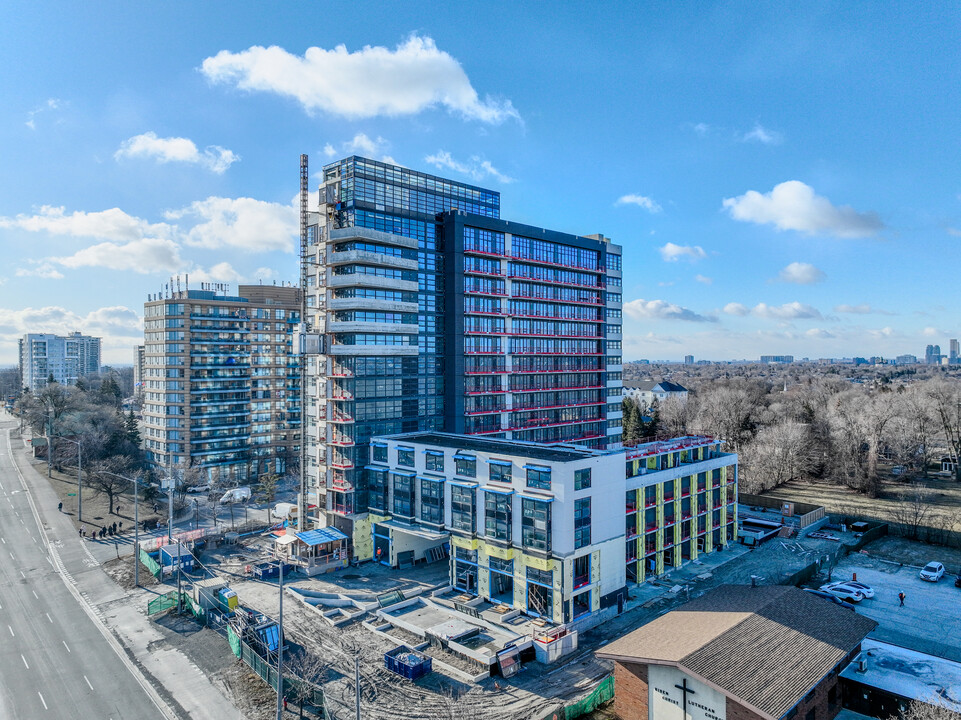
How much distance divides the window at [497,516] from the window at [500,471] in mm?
1296

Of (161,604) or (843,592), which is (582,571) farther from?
(161,604)

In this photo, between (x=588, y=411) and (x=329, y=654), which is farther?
(x=588, y=411)

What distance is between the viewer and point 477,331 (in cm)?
7300

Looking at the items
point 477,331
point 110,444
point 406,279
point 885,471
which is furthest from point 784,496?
point 110,444

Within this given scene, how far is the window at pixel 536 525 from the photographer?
155ft

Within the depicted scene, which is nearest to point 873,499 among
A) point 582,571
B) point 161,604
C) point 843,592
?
point 843,592

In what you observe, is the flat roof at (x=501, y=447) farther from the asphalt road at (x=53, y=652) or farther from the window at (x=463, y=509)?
the asphalt road at (x=53, y=652)

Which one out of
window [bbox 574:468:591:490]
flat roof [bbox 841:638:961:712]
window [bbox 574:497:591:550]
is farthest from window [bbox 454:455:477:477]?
flat roof [bbox 841:638:961:712]

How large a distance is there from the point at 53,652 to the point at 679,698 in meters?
43.8

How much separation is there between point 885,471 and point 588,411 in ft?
211

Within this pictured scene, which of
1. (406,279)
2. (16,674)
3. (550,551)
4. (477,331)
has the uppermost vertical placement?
(406,279)

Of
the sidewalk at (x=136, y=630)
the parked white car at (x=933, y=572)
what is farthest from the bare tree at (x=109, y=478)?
the parked white car at (x=933, y=572)

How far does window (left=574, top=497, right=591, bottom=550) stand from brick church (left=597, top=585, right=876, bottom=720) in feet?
32.1

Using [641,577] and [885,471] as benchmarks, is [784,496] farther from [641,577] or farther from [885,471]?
[641,577]
